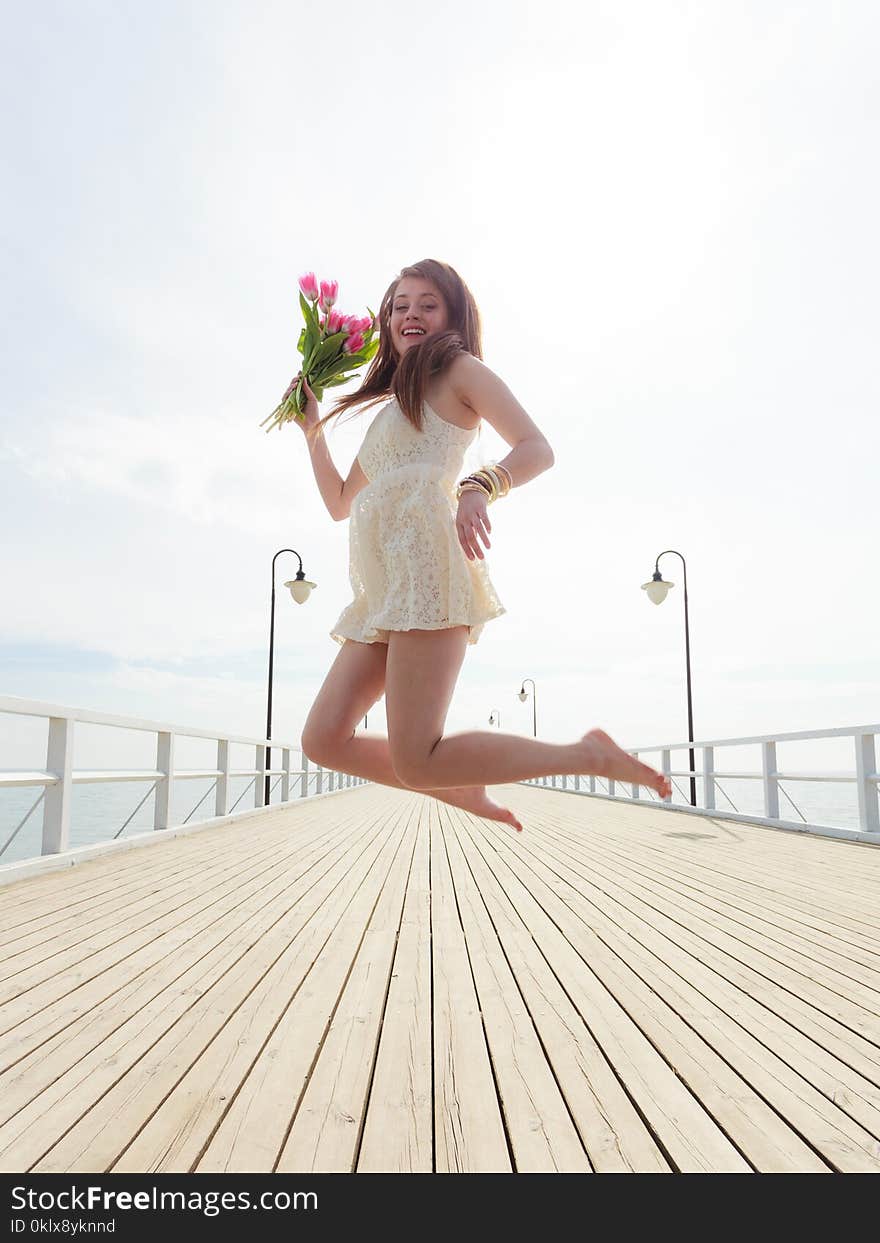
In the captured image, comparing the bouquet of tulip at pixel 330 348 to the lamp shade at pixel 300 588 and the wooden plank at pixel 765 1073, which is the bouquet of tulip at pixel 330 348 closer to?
the wooden plank at pixel 765 1073

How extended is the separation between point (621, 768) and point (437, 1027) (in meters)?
0.75

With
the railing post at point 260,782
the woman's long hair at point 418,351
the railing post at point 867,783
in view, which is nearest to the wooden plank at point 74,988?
the woman's long hair at point 418,351

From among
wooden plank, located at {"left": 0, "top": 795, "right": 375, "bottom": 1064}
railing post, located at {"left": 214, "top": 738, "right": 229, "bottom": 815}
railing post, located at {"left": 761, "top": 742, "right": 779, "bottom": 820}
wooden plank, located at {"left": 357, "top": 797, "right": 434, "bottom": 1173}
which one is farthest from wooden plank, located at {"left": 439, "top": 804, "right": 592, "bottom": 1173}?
railing post, located at {"left": 761, "top": 742, "right": 779, "bottom": 820}

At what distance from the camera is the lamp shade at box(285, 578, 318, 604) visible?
1553 cm

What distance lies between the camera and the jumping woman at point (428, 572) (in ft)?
6.39

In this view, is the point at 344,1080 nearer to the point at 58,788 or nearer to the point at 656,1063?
the point at 656,1063

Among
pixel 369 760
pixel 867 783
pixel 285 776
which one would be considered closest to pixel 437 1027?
pixel 369 760

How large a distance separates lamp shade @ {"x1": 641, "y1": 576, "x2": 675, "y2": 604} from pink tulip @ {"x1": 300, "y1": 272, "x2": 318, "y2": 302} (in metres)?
12.2

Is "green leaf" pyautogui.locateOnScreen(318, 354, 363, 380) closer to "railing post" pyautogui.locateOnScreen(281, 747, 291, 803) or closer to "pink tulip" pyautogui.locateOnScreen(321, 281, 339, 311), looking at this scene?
"pink tulip" pyautogui.locateOnScreen(321, 281, 339, 311)

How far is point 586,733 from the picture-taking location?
204cm

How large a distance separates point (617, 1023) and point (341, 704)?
998 mm

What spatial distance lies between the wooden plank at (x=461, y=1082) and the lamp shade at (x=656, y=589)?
1204 centimetres

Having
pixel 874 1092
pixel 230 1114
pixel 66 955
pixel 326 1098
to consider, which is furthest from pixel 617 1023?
pixel 66 955

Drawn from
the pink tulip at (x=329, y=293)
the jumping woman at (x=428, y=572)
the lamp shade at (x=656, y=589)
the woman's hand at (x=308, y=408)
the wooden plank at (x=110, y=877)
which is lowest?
the wooden plank at (x=110, y=877)
